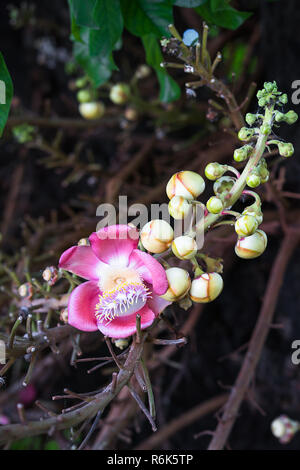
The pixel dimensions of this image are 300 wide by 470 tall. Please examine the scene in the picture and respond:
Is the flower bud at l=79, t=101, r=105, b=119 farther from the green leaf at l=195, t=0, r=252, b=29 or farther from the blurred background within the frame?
the green leaf at l=195, t=0, r=252, b=29

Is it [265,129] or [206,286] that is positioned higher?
[265,129]

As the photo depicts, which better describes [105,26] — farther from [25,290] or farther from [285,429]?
[285,429]

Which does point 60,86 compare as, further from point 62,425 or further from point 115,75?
point 62,425

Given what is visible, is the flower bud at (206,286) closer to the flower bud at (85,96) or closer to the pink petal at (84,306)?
the pink petal at (84,306)

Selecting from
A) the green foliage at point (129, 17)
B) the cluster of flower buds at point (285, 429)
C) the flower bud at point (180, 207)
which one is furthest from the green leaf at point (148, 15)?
the cluster of flower buds at point (285, 429)

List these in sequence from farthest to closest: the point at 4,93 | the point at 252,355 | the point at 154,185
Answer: the point at 154,185, the point at 252,355, the point at 4,93

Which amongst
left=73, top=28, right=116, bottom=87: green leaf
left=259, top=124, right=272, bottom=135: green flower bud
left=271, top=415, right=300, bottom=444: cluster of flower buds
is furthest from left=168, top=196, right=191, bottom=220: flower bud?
left=271, top=415, right=300, bottom=444: cluster of flower buds

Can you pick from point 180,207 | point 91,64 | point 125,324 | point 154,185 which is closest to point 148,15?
point 91,64

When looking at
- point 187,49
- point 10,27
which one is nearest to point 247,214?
point 187,49
